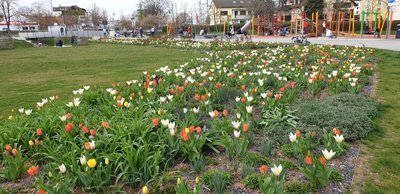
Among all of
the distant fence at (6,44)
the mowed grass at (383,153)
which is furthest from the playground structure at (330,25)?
the distant fence at (6,44)

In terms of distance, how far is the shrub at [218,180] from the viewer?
280cm

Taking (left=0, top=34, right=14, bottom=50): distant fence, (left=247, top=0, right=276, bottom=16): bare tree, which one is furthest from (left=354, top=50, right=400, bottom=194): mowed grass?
(left=247, top=0, right=276, bottom=16): bare tree

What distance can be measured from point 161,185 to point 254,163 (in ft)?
3.32

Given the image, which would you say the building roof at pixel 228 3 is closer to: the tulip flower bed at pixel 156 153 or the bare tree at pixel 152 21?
the bare tree at pixel 152 21

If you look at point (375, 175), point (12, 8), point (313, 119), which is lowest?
point (375, 175)

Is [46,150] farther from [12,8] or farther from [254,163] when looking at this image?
[12,8]

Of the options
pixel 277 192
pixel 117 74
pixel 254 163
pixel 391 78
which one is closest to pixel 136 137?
pixel 254 163

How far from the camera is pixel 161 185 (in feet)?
9.84

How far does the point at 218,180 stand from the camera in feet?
9.20

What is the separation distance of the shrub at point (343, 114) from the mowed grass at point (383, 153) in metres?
0.15

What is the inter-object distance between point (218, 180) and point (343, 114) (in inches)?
95.7

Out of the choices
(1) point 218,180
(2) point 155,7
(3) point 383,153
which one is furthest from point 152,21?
(1) point 218,180

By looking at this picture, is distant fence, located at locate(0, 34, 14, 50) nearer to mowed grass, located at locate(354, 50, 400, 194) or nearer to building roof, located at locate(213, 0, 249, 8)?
mowed grass, located at locate(354, 50, 400, 194)

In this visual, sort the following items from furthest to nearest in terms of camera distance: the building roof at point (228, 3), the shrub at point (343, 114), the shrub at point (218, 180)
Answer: the building roof at point (228, 3), the shrub at point (343, 114), the shrub at point (218, 180)
